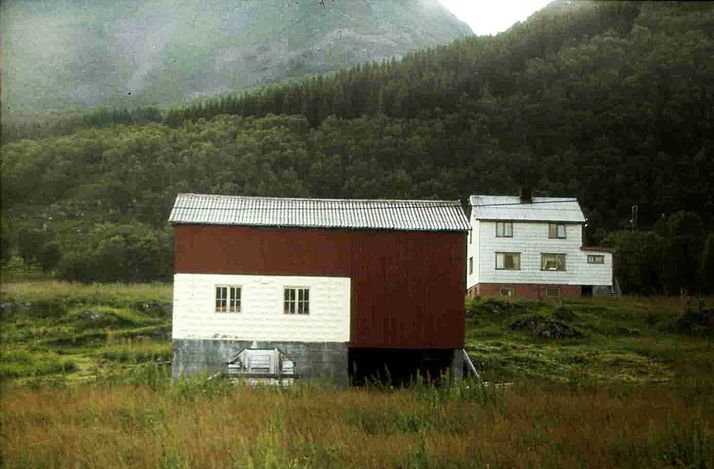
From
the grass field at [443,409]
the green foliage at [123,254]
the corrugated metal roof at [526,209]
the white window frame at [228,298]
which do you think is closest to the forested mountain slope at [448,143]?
the green foliage at [123,254]

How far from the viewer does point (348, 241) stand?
1906 cm

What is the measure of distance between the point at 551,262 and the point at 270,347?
810cm

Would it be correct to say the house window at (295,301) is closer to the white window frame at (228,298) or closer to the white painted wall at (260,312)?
the white painted wall at (260,312)

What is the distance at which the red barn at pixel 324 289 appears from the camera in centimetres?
1862

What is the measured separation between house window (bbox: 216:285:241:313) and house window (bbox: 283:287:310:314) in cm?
95

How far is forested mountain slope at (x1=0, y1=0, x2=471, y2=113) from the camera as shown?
1567 cm

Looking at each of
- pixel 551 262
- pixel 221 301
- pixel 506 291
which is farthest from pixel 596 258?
pixel 221 301

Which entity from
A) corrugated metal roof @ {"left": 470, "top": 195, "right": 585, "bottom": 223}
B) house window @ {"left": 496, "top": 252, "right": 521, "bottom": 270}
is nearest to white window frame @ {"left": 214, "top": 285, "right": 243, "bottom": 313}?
corrugated metal roof @ {"left": 470, "top": 195, "right": 585, "bottom": 223}

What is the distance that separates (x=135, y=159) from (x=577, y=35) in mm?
14771

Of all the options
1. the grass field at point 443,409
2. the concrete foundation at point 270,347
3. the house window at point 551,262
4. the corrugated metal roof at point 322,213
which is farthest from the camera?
the house window at point 551,262

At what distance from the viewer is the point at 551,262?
23109 mm

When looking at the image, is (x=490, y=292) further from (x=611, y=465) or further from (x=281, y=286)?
(x=611, y=465)

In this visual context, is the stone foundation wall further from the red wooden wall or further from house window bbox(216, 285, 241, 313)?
house window bbox(216, 285, 241, 313)

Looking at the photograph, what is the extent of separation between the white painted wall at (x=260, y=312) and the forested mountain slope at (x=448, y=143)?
2595 millimetres
